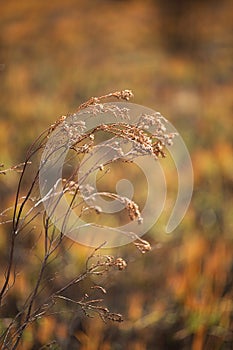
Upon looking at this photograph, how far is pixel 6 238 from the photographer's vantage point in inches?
133

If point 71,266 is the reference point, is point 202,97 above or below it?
above

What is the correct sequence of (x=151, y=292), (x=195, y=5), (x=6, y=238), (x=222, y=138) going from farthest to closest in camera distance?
(x=195, y=5)
(x=222, y=138)
(x=6, y=238)
(x=151, y=292)

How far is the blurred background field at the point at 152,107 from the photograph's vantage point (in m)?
2.66

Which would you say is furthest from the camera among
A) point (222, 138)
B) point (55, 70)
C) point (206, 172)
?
point (55, 70)

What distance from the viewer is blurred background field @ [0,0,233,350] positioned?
2.66 meters

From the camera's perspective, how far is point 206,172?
15.8 feet

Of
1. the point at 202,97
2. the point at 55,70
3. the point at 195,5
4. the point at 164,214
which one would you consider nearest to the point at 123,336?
the point at 164,214

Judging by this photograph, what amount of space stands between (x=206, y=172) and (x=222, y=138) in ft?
3.29

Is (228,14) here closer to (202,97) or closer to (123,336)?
(202,97)

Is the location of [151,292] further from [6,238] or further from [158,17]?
[158,17]

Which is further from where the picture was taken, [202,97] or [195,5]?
[195,5]

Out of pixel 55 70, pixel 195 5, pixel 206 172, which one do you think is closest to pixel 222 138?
pixel 206 172

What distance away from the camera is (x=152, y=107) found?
645 cm

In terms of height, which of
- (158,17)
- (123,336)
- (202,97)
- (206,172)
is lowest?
(123,336)
